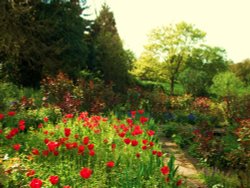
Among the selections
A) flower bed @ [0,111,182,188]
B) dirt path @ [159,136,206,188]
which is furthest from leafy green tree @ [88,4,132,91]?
flower bed @ [0,111,182,188]

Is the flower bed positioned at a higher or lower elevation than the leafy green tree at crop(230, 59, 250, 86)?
lower

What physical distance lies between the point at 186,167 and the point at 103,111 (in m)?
4.72

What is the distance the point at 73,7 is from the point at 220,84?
39.1 feet

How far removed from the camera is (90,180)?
4.52m

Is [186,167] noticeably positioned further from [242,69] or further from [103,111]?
[242,69]

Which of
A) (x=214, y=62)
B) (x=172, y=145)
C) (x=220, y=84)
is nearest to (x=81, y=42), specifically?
(x=220, y=84)

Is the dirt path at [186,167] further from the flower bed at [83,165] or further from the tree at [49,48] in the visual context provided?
the tree at [49,48]

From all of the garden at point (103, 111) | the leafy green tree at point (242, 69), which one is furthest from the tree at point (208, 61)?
the leafy green tree at point (242, 69)

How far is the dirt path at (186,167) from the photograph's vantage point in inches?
238

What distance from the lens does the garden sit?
487 cm

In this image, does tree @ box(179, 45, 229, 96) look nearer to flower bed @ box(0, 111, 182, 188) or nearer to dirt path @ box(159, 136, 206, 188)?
dirt path @ box(159, 136, 206, 188)

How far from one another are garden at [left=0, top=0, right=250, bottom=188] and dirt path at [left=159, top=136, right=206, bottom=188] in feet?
0.23

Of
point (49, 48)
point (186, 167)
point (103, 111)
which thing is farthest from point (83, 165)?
point (49, 48)

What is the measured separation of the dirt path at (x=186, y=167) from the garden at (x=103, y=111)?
0.07 metres
